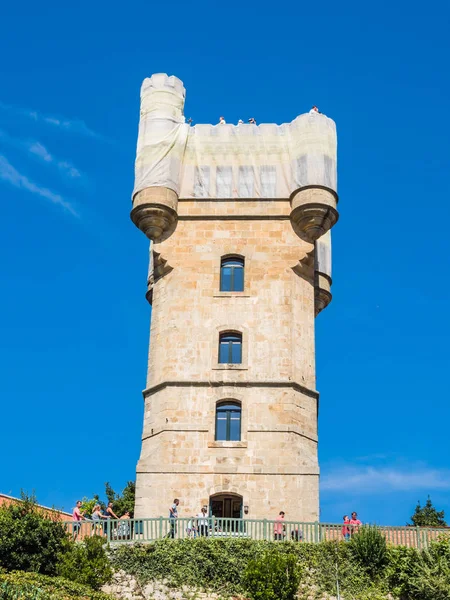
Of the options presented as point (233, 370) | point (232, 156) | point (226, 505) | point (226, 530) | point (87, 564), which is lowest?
point (87, 564)

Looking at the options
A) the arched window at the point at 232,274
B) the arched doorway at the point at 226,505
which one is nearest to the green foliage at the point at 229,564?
the arched doorway at the point at 226,505

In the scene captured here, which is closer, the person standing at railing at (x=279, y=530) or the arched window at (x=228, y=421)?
the person standing at railing at (x=279, y=530)

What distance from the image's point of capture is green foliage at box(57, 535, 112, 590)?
3058cm

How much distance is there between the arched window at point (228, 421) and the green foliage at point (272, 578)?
926cm

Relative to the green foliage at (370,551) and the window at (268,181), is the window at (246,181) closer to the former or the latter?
the window at (268,181)

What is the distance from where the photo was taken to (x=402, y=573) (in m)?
31.6

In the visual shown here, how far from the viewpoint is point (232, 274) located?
4272 centimetres

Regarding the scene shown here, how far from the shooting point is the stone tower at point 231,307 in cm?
3903

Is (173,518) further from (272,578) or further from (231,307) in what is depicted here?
(231,307)

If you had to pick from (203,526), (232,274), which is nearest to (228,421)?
(232,274)

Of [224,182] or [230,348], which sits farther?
[224,182]

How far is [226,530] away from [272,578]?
3949 mm

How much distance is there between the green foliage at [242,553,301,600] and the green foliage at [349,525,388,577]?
2.53 meters

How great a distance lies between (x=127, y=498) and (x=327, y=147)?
24152 millimetres
